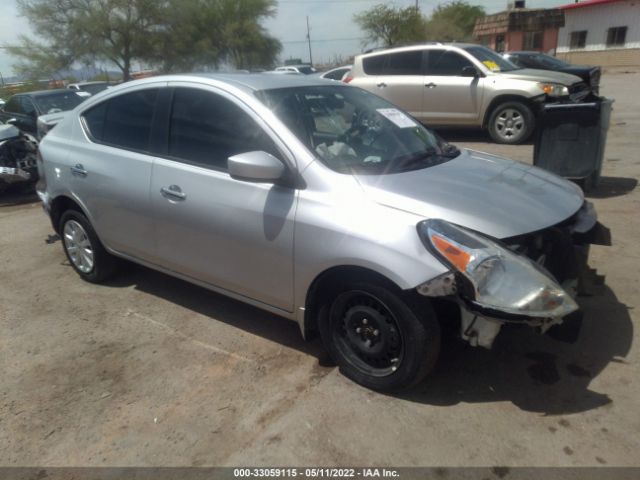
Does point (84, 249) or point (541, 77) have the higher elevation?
point (541, 77)

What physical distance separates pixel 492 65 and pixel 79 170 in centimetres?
807

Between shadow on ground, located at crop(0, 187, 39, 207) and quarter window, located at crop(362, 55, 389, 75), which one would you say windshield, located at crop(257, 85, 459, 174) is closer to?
shadow on ground, located at crop(0, 187, 39, 207)

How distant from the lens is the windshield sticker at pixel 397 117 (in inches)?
145

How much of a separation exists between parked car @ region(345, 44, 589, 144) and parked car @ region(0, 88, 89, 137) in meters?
6.01

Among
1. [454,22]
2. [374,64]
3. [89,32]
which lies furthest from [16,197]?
[454,22]

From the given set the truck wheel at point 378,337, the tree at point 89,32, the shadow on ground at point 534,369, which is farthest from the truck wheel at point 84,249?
the tree at point 89,32

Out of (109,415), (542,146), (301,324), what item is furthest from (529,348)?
(542,146)

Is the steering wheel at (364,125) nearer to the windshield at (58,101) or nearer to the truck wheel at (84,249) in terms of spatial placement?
the truck wheel at (84,249)

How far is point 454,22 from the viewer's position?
169 ft

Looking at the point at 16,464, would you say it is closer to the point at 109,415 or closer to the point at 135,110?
the point at 109,415

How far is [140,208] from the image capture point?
3.67m

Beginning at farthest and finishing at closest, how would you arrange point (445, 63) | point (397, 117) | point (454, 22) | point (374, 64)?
point (454, 22), point (374, 64), point (445, 63), point (397, 117)

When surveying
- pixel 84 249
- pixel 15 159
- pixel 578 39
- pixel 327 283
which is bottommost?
pixel 84 249

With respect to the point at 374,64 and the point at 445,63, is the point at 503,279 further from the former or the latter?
the point at 374,64
